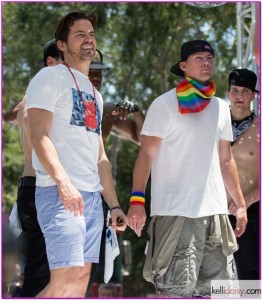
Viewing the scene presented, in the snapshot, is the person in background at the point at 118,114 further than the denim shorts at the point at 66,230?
Yes

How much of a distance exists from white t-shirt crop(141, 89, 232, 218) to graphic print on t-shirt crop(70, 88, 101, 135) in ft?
1.95

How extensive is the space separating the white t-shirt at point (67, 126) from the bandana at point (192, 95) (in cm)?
84

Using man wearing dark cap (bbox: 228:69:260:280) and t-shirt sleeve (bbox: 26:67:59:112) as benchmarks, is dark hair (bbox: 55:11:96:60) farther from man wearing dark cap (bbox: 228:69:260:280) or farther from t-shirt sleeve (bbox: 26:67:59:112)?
man wearing dark cap (bbox: 228:69:260:280)

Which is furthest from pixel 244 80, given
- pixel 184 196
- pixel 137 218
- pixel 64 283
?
pixel 64 283

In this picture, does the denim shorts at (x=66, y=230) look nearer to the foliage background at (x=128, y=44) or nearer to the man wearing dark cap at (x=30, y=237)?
the man wearing dark cap at (x=30, y=237)

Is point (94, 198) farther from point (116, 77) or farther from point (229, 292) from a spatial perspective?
point (116, 77)

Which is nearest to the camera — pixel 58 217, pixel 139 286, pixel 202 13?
pixel 58 217

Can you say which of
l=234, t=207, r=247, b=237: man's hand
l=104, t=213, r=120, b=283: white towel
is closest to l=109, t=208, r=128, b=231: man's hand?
l=104, t=213, r=120, b=283: white towel

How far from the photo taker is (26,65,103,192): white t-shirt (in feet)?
16.3

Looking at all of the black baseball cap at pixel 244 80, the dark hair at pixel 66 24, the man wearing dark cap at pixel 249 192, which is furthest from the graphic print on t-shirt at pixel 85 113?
the black baseball cap at pixel 244 80

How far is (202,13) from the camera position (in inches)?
719

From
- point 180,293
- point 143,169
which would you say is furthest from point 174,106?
point 180,293

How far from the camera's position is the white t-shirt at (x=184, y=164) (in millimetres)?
5598

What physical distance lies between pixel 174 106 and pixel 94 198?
40.7 inches
